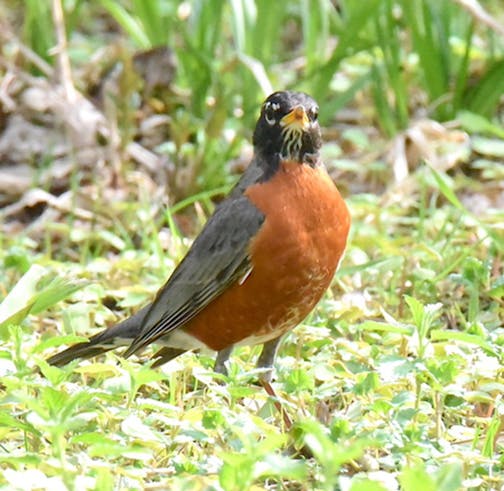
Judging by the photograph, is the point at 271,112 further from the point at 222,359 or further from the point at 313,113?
the point at 222,359

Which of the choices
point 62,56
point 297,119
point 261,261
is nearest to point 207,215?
point 62,56

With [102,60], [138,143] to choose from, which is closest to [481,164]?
[138,143]

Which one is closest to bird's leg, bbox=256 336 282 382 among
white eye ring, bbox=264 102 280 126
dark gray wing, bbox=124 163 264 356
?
dark gray wing, bbox=124 163 264 356

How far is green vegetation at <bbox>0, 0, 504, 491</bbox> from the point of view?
3211 mm

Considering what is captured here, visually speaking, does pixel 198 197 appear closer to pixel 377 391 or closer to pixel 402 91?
pixel 402 91

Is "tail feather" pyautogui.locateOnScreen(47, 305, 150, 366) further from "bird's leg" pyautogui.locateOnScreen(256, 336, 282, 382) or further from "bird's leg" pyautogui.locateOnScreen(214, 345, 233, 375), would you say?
"bird's leg" pyautogui.locateOnScreen(256, 336, 282, 382)

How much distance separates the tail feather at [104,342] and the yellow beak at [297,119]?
0.83m

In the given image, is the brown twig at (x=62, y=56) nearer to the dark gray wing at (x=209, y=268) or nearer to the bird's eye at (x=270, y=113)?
the bird's eye at (x=270, y=113)

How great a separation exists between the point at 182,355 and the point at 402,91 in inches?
107

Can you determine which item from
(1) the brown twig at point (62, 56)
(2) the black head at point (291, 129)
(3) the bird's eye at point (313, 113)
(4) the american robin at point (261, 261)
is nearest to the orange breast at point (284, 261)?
(4) the american robin at point (261, 261)

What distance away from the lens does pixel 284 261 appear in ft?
13.3

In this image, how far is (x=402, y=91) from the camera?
6.73 meters

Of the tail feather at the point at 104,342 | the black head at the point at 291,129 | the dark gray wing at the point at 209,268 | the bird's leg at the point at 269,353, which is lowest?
the bird's leg at the point at 269,353

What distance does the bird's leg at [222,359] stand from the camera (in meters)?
4.27
